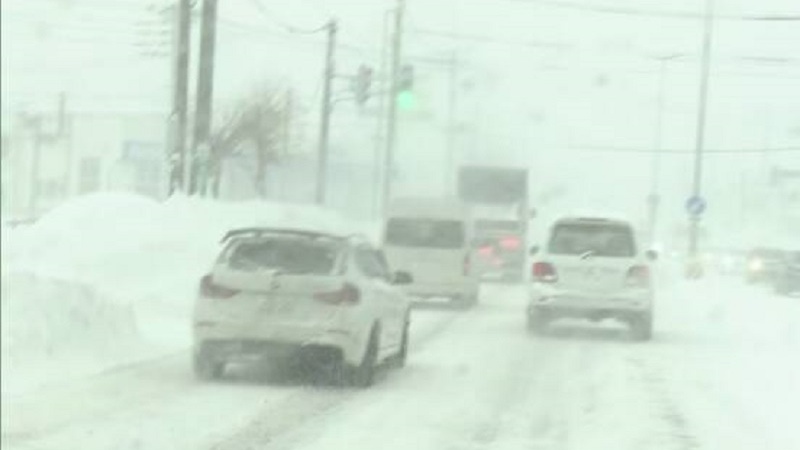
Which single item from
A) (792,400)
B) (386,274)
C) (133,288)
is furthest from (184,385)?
(133,288)

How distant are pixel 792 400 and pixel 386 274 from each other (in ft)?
14.3

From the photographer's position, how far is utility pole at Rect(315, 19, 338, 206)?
25500 millimetres

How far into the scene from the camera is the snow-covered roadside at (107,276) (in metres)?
8.38

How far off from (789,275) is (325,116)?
36.3 ft

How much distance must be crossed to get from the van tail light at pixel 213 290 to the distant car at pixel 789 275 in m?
9.20

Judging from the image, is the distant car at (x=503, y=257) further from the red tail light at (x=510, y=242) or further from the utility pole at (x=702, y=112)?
the utility pole at (x=702, y=112)

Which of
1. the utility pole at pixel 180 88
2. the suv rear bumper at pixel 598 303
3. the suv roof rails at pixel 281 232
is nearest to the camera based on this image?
the suv roof rails at pixel 281 232

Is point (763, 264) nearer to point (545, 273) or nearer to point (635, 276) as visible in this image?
point (635, 276)

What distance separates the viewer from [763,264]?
96.3 feet

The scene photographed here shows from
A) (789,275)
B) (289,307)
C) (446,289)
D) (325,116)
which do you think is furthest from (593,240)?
(325,116)

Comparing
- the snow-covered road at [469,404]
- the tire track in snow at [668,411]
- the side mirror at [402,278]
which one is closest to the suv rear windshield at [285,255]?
the snow-covered road at [469,404]

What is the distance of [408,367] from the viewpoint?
16531mm

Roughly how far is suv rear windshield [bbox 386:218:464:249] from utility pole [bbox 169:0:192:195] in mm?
6916

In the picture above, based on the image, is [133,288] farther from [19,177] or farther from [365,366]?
[365,366]
